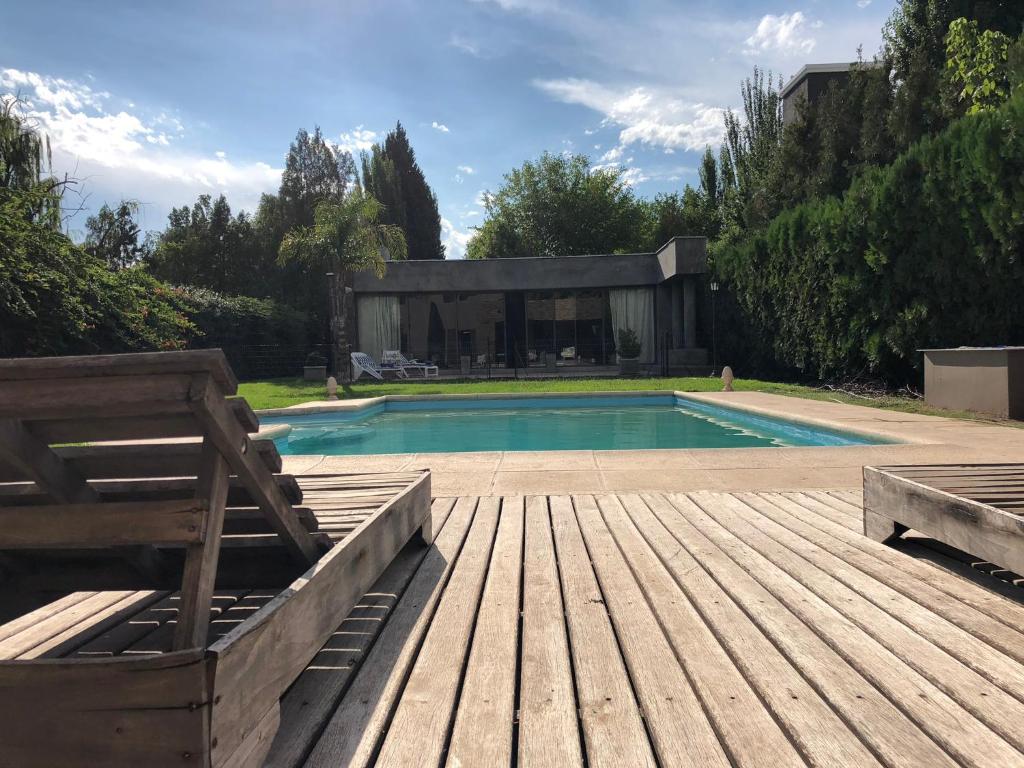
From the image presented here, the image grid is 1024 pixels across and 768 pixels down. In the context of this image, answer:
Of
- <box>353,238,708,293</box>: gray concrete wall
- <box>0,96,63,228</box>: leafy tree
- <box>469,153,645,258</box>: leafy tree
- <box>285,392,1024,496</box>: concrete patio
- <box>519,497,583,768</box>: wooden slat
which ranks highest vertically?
<box>469,153,645,258</box>: leafy tree

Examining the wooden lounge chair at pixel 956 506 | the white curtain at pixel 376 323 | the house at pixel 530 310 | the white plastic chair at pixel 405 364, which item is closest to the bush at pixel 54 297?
the white plastic chair at pixel 405 364

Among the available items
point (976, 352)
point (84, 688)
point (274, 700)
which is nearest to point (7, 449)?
point (84, 688)

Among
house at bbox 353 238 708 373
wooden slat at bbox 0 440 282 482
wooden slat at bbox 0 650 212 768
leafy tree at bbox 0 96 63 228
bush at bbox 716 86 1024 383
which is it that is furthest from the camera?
house at bbox 353 238 708 373

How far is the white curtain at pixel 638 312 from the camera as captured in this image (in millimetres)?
19797

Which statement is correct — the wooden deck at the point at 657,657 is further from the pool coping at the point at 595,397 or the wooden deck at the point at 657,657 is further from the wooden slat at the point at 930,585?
the pool coping at the point at 595,397

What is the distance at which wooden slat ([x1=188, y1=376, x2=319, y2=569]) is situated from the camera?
3.61ft

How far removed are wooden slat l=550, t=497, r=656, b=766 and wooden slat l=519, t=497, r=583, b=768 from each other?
1.2 inches

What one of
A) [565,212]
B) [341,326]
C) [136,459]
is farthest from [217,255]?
[136,459]

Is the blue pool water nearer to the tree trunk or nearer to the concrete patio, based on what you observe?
the concrete patio

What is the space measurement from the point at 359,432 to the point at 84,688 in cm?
884

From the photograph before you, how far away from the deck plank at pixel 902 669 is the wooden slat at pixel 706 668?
1.11ft

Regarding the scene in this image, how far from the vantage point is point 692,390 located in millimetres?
11992

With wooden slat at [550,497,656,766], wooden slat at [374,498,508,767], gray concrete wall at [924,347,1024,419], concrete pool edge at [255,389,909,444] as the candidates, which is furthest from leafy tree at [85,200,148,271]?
wooden slat at [550,497,656,766]

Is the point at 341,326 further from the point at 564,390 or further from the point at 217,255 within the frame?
the point at 217,255
